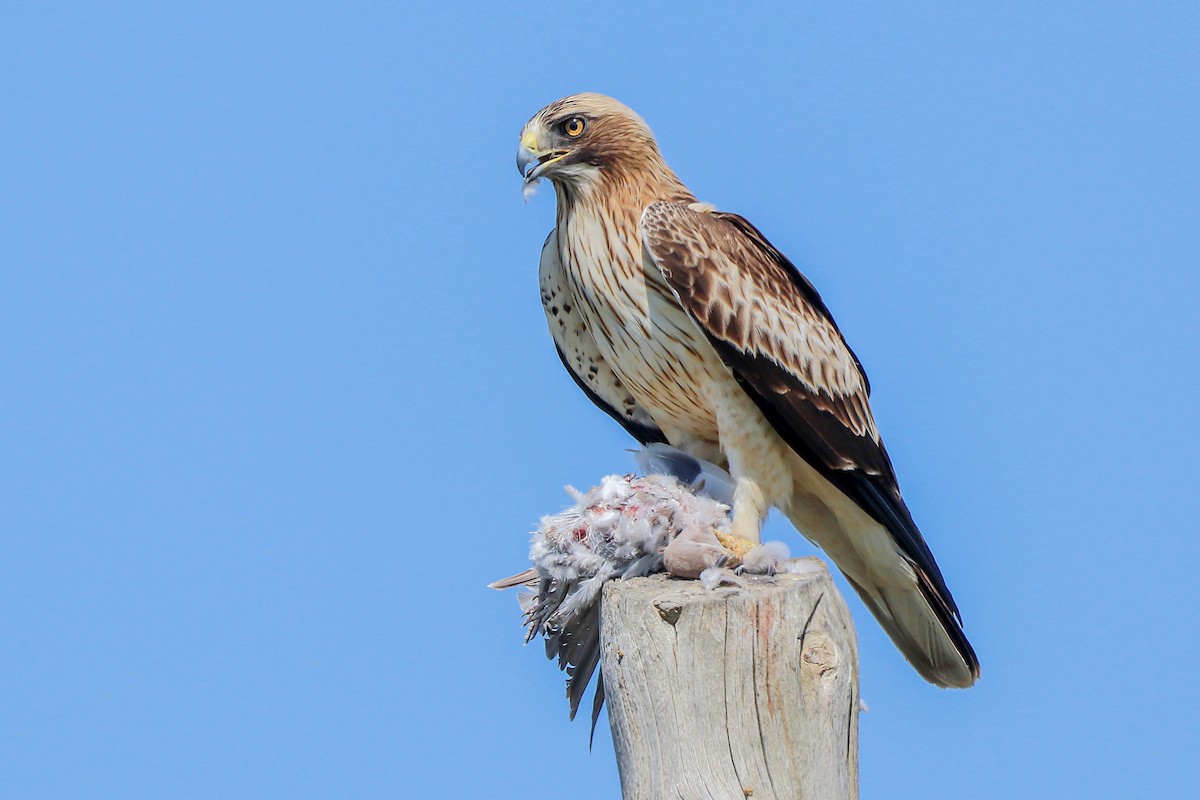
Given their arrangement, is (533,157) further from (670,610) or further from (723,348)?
(670,610)

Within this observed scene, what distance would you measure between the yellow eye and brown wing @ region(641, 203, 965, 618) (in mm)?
438

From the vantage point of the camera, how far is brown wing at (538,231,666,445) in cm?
556

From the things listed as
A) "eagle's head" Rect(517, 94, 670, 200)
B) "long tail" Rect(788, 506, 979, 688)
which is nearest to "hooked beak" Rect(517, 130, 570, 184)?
"eagle's head" Rect(517, 94, 670, 200)

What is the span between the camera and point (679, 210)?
5.25m

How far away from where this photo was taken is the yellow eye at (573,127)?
5.30m

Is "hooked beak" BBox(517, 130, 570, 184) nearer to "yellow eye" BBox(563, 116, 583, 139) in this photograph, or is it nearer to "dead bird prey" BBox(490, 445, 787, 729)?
"yellow eye" BBox(563, 116, 583, 139)

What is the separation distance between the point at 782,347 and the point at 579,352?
0.89 m

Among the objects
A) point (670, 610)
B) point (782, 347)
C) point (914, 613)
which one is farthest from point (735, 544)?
point (914, 613)

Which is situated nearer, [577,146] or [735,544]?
[735,544]

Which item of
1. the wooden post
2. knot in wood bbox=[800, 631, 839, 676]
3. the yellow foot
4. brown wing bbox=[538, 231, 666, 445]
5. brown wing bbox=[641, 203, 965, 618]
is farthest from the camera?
brown wing bbox=[538, 231, 666, 445]

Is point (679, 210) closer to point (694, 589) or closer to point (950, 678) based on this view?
point (694, 589)

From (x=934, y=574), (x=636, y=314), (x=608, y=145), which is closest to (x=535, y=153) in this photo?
(x=608, y=145)

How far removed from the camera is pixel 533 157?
17.2ft

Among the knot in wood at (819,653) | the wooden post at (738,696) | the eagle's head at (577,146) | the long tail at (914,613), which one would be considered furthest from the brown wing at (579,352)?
the knot in wood at (819,653)
